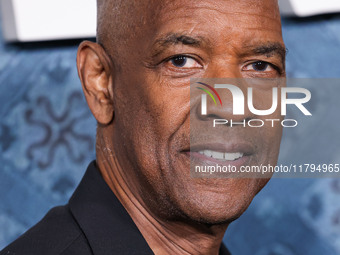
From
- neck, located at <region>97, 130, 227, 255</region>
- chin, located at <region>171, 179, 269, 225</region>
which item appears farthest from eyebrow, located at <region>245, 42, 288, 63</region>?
neck, located at <region>97, 130, 227, 255</region>

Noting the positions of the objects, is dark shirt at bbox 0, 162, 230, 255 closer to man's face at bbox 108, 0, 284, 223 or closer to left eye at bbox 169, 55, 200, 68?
man's face at bbox 108, 0, 284, 223

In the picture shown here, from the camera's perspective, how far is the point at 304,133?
258cm

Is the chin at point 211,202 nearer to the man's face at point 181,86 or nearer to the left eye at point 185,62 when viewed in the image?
the man's face at point 181,86

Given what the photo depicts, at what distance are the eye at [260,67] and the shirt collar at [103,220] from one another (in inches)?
19.8

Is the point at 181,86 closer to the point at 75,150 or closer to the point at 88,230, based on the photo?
the point at 88,230

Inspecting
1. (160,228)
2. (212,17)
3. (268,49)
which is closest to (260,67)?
(268,49)

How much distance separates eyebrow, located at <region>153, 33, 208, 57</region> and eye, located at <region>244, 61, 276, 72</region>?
16 cm

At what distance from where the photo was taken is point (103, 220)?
157 cm

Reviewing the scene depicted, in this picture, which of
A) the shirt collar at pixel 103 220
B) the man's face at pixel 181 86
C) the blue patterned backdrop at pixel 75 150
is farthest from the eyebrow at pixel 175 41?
the blue patterned backdrop at pixel 75 150

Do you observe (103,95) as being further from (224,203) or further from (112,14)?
(224,203)

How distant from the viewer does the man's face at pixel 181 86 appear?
1.52 m

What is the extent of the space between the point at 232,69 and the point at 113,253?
55cm

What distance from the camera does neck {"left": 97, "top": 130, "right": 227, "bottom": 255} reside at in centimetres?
162

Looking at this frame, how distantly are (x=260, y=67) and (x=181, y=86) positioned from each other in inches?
9.4
